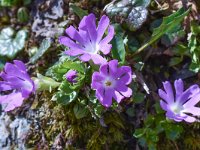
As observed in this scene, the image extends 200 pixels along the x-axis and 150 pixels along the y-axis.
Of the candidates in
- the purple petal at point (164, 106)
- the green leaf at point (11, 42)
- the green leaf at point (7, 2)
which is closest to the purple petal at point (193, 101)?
the purple petal at point (164, 106)

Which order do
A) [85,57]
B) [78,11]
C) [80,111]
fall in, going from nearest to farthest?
[85,57] → [80,111] → [78,11]

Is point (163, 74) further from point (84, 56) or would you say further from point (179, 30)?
point (84, 56)

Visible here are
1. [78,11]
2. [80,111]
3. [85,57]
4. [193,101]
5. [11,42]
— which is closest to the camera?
[85,57]

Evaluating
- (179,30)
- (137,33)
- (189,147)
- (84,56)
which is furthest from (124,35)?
(189,147)

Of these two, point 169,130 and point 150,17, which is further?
point 150,17

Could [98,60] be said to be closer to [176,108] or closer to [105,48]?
[105,48]

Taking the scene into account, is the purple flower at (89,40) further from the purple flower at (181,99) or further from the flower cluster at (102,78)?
the purple flower at (181,99)

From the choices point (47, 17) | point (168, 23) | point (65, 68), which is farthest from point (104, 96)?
point (47, 17)
